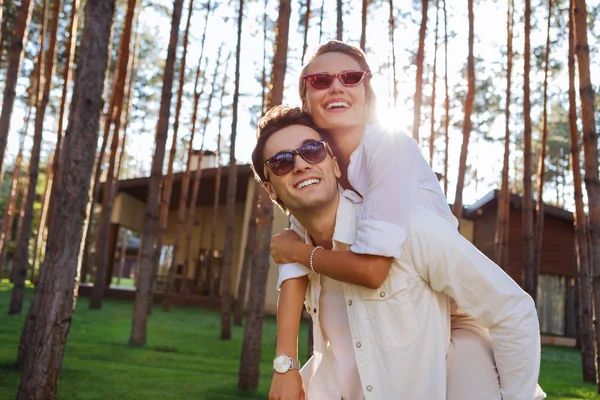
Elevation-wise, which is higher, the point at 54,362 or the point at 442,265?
the point at 442,265

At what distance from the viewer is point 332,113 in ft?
6.88

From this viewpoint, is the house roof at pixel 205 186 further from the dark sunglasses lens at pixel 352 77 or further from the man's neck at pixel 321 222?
the man's neck at pixel 321 222

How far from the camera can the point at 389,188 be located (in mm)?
1769

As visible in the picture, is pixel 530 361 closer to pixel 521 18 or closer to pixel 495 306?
pixel 495 306

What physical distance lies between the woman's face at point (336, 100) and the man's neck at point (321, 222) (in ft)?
1.06

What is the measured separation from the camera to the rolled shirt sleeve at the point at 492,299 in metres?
1.65

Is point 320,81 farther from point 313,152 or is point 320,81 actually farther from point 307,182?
point 307,182

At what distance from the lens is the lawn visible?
20.5 ft

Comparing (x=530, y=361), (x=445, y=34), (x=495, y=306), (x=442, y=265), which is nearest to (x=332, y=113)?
(x=442, y=265)

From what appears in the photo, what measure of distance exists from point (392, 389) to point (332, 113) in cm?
95

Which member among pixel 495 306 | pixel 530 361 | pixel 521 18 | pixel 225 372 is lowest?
pixel 225 372

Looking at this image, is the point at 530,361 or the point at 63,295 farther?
the point at 63,295

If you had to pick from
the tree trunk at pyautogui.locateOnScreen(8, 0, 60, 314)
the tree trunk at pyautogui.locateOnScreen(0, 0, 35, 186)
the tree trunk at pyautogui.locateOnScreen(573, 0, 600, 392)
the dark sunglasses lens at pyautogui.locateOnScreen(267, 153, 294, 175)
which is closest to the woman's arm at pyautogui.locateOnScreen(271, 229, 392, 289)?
the dark sunglasses lens at pyautogui.locateOnScreen(267, 153, 294, 175)

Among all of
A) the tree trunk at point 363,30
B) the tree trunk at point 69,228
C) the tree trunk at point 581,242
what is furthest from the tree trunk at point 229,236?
the tree trunk at point 69,228
